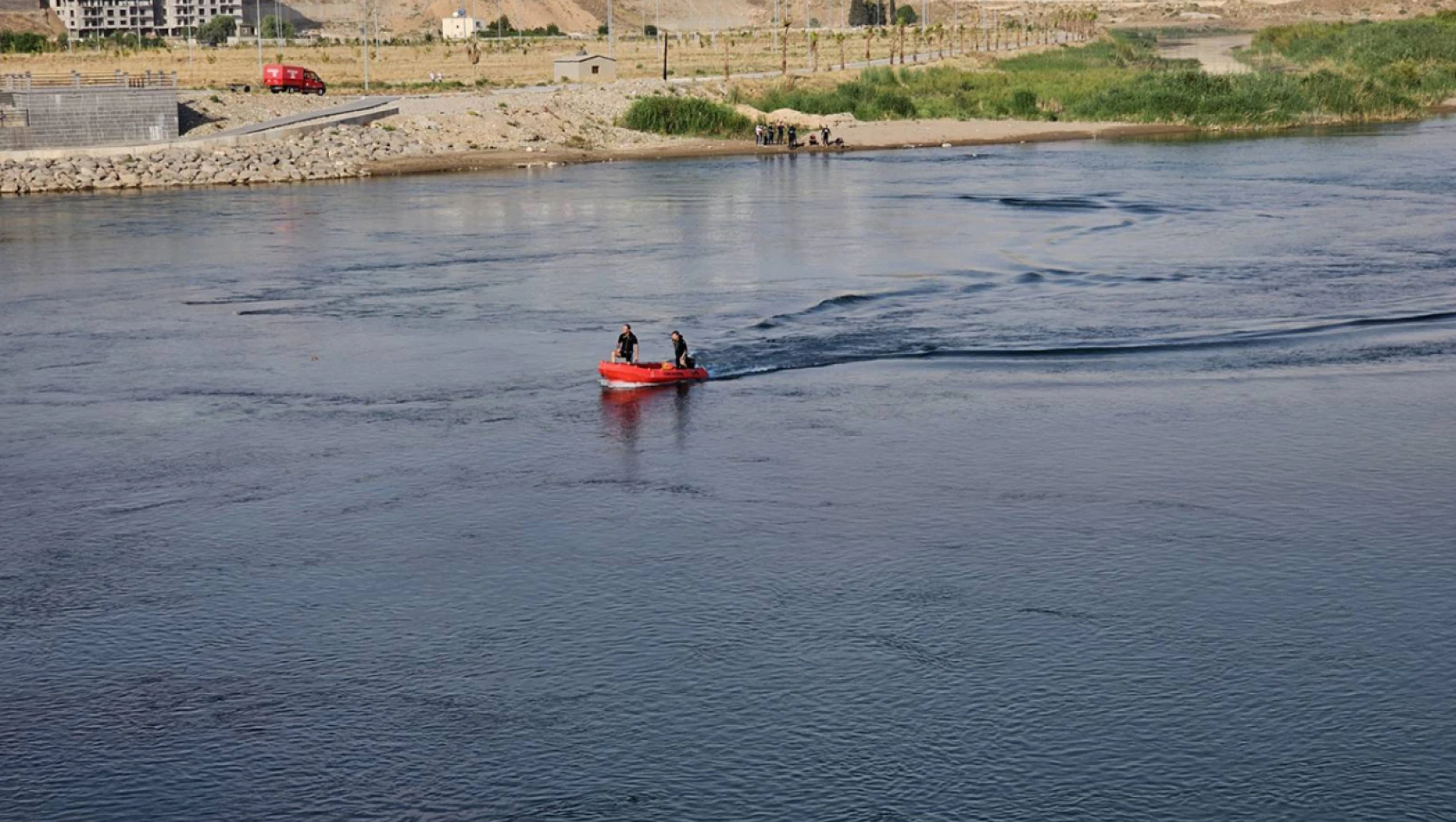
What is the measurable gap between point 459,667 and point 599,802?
4.69 meters

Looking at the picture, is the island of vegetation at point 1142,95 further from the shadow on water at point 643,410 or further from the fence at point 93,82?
the shadow on water at point 643,410

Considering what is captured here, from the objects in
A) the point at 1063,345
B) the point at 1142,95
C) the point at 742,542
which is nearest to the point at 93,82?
the point at 1142,95

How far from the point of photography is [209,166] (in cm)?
9056

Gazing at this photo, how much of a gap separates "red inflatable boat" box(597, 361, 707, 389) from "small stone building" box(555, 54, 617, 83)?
316ft

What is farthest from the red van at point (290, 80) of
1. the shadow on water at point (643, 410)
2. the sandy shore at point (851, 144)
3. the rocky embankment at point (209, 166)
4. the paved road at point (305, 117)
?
the shadow on water at point (643, 410)

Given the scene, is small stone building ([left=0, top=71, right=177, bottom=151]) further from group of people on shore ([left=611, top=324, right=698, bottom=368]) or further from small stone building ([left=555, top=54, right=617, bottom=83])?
group of people on shore ([left=611, top=324, right=698, bottom=368])

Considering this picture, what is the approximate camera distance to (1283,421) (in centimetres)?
3581

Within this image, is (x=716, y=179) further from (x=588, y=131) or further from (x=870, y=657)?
(x=870, y=657)

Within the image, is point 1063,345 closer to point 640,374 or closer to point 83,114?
point 640,374

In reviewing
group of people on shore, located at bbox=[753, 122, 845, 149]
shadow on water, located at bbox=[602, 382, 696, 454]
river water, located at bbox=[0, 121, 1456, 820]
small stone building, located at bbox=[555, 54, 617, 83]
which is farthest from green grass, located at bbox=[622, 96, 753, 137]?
shadow on water, located at bbox=[602, 382, 696, 454]

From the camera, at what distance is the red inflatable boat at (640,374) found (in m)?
39.6

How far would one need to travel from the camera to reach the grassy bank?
117m

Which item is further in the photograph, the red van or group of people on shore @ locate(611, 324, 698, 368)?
the red van

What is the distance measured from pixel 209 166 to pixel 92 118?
30.6 feet
